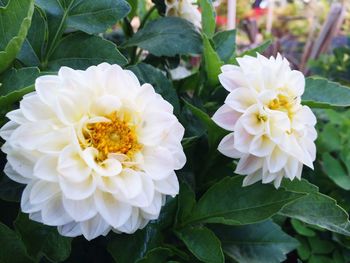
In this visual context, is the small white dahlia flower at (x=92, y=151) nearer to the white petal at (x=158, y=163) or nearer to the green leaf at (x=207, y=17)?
the white petal at (x=158, y=163)

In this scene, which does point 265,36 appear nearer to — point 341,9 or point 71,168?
point 341,9

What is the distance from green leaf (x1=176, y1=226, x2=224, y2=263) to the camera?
503 millimetres

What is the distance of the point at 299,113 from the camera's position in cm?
50

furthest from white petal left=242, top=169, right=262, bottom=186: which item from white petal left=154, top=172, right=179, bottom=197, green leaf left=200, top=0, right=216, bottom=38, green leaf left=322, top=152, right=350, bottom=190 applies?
green leaf left=322, top=152, right=350, bottom=190

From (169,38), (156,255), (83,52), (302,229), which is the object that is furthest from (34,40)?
(302,229)

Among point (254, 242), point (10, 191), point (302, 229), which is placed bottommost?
point (302, 229)

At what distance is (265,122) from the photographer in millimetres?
479

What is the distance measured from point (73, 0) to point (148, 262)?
0.32 meters

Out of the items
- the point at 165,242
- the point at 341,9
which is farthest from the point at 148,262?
the point at 341,9

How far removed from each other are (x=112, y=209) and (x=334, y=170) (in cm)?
55

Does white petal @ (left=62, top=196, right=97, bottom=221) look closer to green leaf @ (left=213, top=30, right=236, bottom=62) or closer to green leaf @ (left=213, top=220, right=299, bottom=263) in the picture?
green leaf @ (left=213, top=220, right=299, bottom=263)

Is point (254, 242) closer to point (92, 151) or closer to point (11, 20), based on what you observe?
point (92, 151)

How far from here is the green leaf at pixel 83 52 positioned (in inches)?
21.2

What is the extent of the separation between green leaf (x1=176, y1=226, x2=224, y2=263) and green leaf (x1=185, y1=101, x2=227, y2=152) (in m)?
0.11
